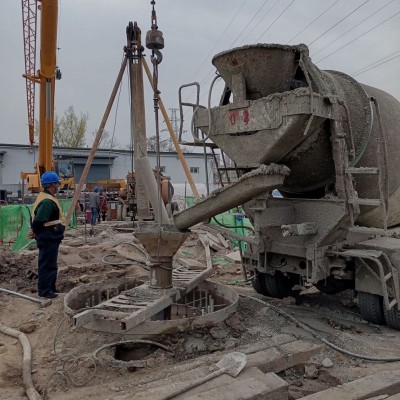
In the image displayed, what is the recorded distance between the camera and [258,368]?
3.53 m

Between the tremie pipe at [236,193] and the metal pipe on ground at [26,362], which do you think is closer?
the metal pipe on ground at [26,362]

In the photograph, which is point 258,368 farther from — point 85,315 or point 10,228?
point 10,228

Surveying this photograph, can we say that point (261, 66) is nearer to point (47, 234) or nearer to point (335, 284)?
point (335, 284)

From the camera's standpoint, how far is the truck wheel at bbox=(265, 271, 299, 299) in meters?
6.20

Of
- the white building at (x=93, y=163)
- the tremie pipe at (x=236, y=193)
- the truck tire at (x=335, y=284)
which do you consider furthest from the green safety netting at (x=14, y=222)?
the white building at (x=93, y=163)

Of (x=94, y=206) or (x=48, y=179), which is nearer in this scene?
A: (x=48, y=179)

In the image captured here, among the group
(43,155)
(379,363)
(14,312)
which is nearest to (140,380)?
(379,363)

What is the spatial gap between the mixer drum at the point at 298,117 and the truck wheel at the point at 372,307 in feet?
3.51

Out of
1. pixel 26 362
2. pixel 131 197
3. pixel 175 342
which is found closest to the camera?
pixel 26 362

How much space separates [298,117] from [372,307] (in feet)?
8.32

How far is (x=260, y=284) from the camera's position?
6418mm

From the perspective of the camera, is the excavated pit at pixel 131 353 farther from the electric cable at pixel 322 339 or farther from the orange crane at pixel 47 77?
the orange crane at pixel 47 77

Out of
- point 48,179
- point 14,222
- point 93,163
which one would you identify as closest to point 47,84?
point 14,222

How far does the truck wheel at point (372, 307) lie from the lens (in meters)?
5.04
